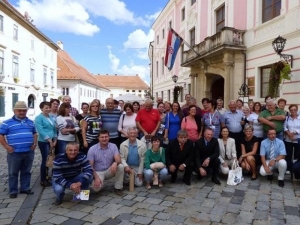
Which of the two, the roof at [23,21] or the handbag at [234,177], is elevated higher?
the roof at [23,21]

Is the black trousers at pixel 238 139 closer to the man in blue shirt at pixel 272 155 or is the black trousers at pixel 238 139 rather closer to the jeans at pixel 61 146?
the man in blue shirt at pixel 272 155

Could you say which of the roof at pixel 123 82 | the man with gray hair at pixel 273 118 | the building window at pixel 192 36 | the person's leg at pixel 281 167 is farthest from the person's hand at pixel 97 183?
the roof at pixel 123 82

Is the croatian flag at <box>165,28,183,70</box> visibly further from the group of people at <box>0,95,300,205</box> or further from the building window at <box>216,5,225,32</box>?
the group of people at <box>0,95,300,205</box>

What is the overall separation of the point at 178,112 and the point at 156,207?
2.75 m

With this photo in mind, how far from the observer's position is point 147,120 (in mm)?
6012

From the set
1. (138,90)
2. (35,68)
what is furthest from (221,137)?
(138,90)

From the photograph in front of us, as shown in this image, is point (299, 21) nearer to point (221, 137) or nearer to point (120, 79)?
point (221, 137)

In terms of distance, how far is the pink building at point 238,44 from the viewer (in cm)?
989

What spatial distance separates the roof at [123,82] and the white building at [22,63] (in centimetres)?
4892

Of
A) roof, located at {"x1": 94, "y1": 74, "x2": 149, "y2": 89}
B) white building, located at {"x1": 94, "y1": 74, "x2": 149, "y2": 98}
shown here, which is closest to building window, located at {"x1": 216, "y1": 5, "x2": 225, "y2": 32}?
white building, located at {"x1": 94, "y1": 74, "x2": 149, "y2": 98}

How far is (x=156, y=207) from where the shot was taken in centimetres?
415

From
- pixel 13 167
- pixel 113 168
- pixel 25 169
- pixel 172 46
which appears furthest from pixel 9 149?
pixel 172 46

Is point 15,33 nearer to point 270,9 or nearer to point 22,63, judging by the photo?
point 22,63

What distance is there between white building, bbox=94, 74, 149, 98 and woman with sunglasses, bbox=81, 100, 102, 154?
2886 inches
